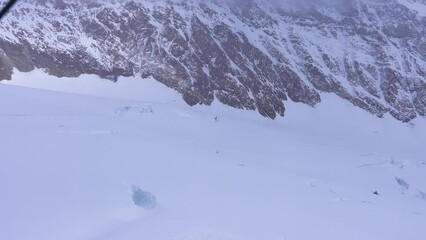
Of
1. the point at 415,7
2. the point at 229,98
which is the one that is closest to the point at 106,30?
the point at 229,98

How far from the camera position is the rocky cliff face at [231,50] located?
5600 centimetres

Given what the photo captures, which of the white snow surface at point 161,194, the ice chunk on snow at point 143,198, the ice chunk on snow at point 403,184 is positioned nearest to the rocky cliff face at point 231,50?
the white snow surface at point 161,194

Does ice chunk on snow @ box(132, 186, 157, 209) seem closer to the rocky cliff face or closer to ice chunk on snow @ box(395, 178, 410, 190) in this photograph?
ice chunk on snow @ box(395, 178, 410, 190)

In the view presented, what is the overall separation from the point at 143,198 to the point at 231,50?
5821 centimetres

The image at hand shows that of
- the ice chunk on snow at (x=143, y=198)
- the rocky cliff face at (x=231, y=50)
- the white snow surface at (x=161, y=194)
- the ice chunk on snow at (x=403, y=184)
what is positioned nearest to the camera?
the white snow surface at (x=161, y=194)

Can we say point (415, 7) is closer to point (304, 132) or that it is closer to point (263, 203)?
point (304, 132)

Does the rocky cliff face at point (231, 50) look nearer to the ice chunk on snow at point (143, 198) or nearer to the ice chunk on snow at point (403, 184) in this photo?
the ice chunk on snow at point (403, 184)

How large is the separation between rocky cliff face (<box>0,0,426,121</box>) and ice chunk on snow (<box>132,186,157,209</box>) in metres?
41.6

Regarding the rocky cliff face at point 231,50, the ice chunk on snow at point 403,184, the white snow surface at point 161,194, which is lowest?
the rocky cliff face at point 231,50

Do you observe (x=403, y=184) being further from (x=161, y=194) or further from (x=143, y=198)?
(x=143, y=198)

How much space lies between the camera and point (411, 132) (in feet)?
211

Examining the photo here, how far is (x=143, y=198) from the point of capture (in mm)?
11055

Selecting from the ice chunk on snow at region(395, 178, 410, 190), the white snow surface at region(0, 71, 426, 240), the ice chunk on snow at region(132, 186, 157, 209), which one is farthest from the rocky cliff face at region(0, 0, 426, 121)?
the ice chunk on snow at region(132, 186, 157, 209)

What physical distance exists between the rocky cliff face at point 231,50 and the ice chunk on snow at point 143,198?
41583mm
